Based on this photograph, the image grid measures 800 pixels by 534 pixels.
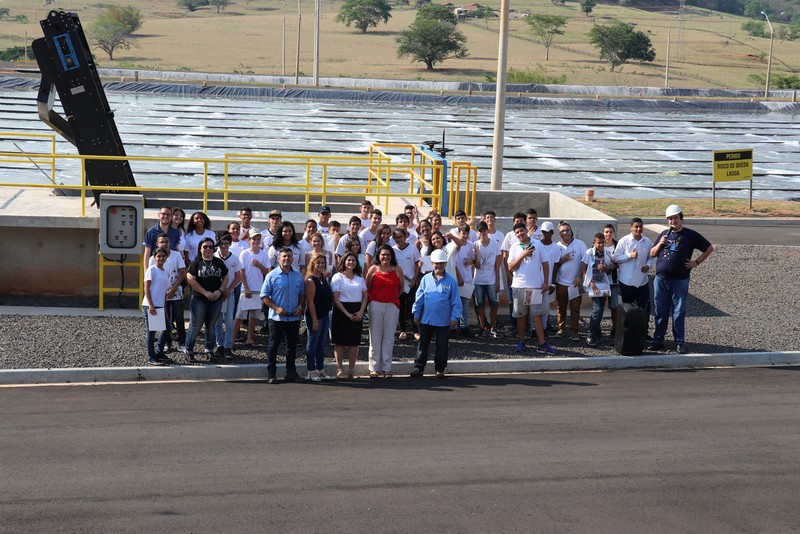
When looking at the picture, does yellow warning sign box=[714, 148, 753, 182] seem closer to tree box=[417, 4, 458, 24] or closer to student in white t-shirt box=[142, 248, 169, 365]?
student in white t-shirt box=[142, 248, 169, 365]

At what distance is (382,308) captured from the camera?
11.6 metres

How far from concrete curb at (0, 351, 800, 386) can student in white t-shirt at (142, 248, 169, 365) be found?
0.35 m

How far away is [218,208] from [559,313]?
730cm

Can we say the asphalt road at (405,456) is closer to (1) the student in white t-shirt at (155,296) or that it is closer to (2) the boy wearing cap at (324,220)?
(1) the student in white t-shirt at (155,296)

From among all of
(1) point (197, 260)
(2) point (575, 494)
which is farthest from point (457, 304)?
(2) point (575, 494)

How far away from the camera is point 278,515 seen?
24.3ft

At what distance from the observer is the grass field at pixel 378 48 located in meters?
84.1

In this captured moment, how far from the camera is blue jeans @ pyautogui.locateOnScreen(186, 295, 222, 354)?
11.8 m

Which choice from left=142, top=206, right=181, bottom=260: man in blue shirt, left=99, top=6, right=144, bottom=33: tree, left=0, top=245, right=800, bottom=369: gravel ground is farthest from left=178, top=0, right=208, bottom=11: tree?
left=142, top=206, right=181, bottom=260: man in blue shirt

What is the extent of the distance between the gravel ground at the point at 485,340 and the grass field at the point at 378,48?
210ft

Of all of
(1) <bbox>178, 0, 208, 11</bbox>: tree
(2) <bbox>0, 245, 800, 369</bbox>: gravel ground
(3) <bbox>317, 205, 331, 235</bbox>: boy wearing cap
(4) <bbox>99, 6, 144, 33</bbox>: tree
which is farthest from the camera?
(1) <bbox>178, 0, 208, 11</bbox>: tree

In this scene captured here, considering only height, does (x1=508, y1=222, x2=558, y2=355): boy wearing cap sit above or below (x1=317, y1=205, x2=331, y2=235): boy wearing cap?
below

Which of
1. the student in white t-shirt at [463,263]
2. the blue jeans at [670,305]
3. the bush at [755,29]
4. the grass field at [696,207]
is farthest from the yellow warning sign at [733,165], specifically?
the bush at [755,29]

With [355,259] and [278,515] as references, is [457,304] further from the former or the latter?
[278,515]
